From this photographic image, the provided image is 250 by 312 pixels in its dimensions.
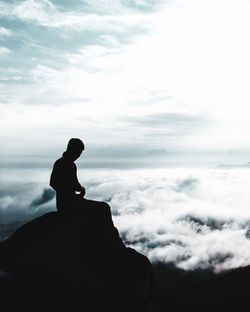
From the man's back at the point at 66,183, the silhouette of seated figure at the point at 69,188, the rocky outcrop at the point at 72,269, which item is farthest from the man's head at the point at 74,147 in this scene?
the rocky outcrop at the point at 72,269

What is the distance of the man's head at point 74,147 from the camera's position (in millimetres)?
13891

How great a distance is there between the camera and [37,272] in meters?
12.2

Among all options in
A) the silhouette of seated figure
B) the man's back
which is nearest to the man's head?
the silhouette of seated figure

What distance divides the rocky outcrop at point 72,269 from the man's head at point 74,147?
2258 mm

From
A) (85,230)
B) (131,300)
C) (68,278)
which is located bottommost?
(131,300)

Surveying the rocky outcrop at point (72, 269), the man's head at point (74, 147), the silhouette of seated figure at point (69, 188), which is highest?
the man's head at point (74, 147)

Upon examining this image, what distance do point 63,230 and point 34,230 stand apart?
3.58ft

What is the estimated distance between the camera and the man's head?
1389 centimetres

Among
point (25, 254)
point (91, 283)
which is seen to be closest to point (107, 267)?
point (91, 283)

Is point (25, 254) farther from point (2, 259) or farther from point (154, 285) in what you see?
point (154, 285)

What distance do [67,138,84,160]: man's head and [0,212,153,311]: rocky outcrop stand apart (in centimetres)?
226

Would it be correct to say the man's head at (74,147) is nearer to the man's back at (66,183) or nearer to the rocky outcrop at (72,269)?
the man's back at (66,183)

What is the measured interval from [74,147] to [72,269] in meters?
4.24

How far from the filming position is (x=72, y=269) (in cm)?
1230
